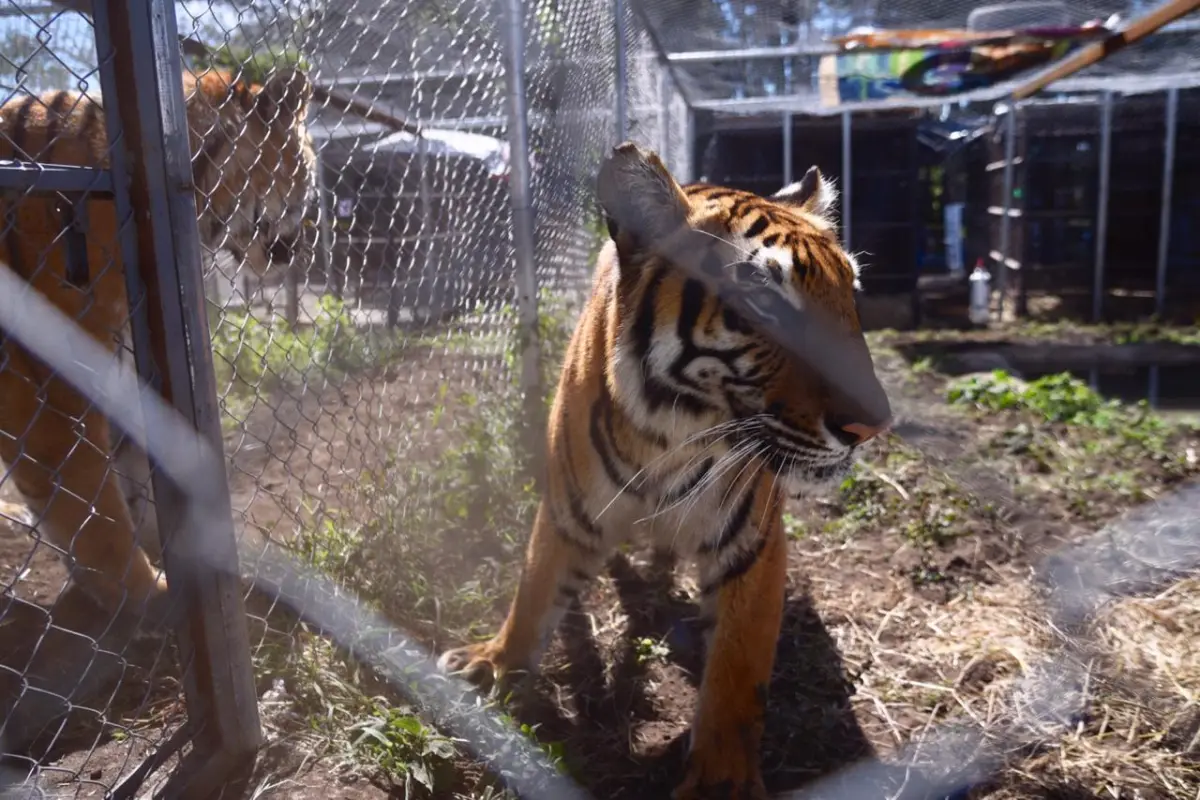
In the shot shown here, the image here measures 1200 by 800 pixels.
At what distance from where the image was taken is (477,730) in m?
2.15

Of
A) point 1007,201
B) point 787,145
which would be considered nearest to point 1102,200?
point 1007,201

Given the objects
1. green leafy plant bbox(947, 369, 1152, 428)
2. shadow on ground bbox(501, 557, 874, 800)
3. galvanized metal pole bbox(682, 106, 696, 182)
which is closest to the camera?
shadow on ground bbox(501, 557, 874, 800)

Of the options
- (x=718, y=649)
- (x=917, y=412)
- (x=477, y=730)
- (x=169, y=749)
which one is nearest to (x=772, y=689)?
(x=718, y=649)

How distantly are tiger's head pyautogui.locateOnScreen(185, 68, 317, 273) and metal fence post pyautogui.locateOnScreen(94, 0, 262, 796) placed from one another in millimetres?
1140

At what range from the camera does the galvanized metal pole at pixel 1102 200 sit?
10352 millimetres

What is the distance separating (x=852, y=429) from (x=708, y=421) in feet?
1.30

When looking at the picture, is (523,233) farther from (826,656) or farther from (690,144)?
(690,144)

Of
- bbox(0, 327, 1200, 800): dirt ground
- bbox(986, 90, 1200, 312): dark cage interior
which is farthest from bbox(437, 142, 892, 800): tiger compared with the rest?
bbox(986, 90, 1200, 312): dark cage interior

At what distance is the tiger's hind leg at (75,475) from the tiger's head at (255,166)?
0.65 m

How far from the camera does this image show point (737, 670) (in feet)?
7.48

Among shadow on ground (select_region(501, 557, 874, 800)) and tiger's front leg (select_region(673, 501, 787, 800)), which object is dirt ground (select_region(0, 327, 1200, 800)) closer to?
shadow on ground (select_region(501, 557, 874, 800))

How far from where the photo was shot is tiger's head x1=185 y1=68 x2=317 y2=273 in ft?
9.44

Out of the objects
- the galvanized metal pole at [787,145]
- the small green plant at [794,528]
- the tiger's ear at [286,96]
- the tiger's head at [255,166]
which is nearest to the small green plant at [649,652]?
the small green plant at [794,528]

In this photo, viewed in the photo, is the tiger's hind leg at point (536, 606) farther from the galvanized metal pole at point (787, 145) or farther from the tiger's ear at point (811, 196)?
the galvanized metal pole at point (787, 145)
